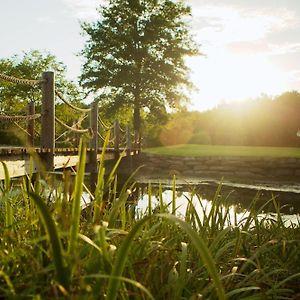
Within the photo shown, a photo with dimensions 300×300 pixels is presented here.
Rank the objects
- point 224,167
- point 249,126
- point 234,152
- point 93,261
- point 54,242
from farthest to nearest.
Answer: point 249,126, point 234,152, point 224,167, point 93,261, point 54,242

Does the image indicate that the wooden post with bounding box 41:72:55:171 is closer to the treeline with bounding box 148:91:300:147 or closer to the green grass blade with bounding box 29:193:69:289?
the green grass blade with bounding box 29:193:69:289

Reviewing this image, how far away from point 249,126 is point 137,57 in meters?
9.97

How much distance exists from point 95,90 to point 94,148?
1545 cm

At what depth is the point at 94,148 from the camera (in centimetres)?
1006

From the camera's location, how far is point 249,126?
98.8ft

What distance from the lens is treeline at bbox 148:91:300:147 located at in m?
29.1

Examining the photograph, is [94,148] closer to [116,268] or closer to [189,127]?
[116,268]

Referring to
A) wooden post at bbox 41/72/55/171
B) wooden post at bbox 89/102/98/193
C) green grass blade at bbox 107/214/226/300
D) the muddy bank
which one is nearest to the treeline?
the muddy bank

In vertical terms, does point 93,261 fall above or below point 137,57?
below

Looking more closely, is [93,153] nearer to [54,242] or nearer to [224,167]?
[54,242]

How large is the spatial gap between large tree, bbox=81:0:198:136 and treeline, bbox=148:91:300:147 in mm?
2567

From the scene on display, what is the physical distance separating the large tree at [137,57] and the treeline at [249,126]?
2567 mm

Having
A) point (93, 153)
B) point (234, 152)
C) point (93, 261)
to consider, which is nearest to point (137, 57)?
point (234, 152)

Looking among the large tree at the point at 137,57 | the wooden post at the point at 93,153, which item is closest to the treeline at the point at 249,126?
the large tree at the point at 137,57
